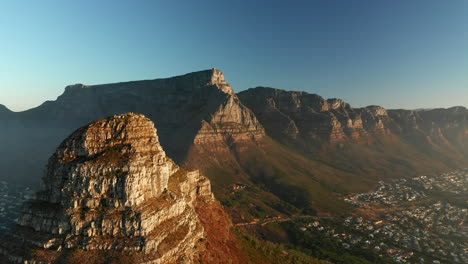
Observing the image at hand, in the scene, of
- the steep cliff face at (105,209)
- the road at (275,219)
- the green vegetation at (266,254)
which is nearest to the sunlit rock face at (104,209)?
the steep cliff face at (105,209)

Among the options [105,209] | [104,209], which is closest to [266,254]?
[105,209]

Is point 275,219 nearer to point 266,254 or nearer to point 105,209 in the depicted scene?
point 266,254

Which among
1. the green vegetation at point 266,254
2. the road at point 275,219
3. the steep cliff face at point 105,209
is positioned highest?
the steep cliff face at point 105,209

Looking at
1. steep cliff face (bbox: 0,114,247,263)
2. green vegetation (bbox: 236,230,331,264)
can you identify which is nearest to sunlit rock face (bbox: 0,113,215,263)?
steep cliff face (bbox: 0,114,247,263)

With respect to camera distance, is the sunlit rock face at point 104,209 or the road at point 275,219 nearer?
the sunlit rock face at point 104,209

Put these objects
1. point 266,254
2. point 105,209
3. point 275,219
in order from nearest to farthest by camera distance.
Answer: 1. point 105,209
2. point 266,254
3. point 275,219

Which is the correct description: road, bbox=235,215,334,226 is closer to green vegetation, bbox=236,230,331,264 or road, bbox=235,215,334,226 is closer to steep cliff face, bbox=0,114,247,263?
green vegetation, bbox=236,230,331,264

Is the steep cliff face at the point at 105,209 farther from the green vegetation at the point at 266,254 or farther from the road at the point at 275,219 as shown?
the road at the point at 275,219

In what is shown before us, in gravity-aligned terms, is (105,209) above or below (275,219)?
above

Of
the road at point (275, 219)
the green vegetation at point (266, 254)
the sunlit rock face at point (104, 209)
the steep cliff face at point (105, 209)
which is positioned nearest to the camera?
the steep cliff face at point (105, 209)

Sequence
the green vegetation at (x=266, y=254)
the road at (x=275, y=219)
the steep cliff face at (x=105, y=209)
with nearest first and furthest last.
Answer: the steep cliff face at (x=105, y=209) < the green vegetation at (x=266, y=254) < the road at (x=275, y=219)
